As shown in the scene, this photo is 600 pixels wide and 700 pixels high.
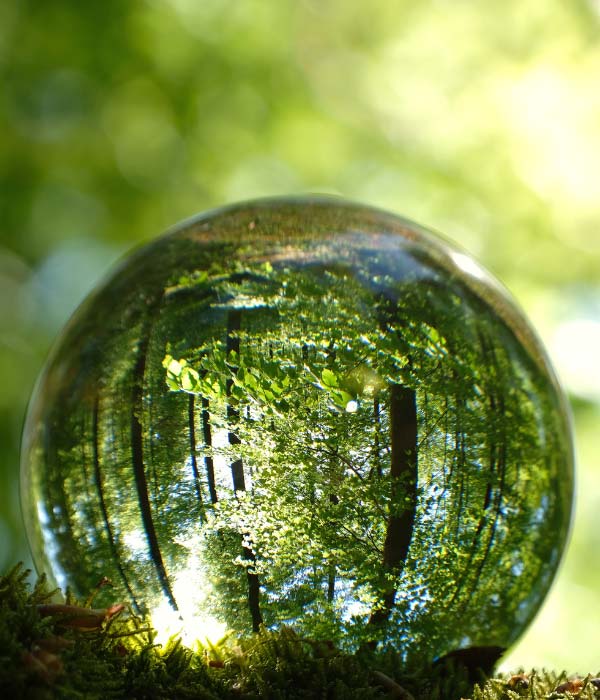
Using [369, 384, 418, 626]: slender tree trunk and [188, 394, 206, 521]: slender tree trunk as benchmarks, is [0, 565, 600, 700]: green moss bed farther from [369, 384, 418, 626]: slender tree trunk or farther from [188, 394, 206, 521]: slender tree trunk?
[188, 394, 206, 521]: slender tree trunk

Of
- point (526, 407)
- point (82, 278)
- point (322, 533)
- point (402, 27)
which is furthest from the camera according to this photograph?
point (82, 278)

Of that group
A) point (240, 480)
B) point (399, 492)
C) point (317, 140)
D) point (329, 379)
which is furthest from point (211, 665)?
point (317, 140)

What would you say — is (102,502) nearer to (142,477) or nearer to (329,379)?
(142,477)

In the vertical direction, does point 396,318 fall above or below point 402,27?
below

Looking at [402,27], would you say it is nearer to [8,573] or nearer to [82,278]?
[82,278]

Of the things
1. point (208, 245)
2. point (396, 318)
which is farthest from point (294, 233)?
point (396, 318)

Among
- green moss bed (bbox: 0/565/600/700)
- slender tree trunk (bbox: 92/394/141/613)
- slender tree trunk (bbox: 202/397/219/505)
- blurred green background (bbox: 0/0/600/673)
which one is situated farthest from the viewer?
blurred green background (bbox: 0/0/600/673)

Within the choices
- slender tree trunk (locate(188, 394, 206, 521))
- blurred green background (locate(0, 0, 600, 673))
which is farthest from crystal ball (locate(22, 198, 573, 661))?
blurred green background (locate(0, 0, 600, 673))
